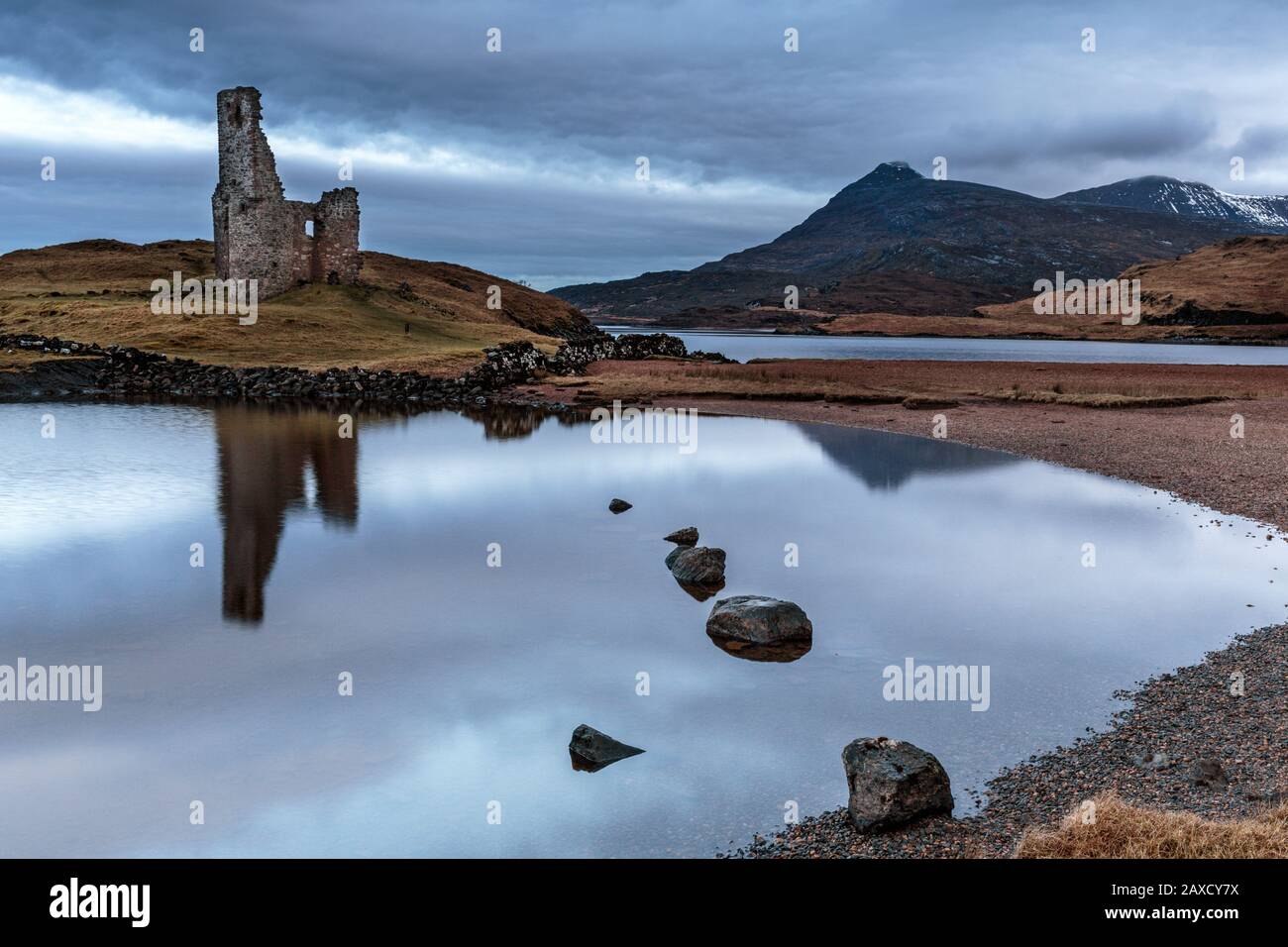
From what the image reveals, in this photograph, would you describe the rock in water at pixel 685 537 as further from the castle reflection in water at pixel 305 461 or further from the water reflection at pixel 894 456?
the water reflection at pixel 894 456

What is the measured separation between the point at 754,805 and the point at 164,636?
8493 millimetres

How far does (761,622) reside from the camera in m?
12.6

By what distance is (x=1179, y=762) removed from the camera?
334 inches

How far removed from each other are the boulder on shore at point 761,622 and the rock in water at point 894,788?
4543 millimetres

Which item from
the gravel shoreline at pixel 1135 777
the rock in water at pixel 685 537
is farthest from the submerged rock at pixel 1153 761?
the rock in water at pixel 685 537

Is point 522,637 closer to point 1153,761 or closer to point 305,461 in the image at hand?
point 1153,761

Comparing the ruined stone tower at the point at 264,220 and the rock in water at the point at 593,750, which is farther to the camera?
the ruined stone tower at the point at 264,220

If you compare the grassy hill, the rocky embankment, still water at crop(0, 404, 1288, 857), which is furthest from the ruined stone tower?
the grassy hill

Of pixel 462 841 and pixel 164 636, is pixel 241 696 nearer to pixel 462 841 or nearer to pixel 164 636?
pixel 164 636

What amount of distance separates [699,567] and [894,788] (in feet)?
27.1

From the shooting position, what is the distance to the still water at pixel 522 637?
833 centimetres

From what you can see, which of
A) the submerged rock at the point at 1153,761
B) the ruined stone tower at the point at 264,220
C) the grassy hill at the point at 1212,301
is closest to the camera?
the submerged rock at the point at 1153,761

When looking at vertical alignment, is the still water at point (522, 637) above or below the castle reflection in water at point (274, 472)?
below
